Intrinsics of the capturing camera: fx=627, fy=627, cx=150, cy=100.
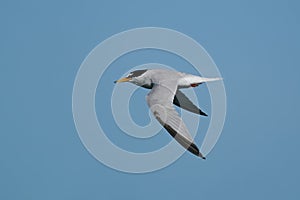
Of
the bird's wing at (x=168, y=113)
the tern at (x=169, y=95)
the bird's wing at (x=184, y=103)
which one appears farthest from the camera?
the bird's wing at (x=184, y=103)

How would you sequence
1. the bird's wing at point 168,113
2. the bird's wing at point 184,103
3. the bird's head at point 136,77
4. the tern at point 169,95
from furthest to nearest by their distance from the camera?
1. the bird's wing at point 184,103
2. the bird's head at point 136,77
3. the tern at point 169,95
4. the bird's wing at point 168,113

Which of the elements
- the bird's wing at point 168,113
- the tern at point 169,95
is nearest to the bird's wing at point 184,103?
the tern at point 169,95

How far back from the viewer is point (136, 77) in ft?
19.9

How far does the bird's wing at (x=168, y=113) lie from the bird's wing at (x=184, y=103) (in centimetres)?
43

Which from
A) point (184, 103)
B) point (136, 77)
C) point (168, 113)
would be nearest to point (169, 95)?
point (168, 113)

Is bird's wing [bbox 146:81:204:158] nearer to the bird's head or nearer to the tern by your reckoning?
the tern

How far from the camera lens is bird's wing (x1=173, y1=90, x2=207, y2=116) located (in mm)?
6293

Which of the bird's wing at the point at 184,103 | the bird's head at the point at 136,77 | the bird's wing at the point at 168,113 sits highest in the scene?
the bird's head at the point at 136,77

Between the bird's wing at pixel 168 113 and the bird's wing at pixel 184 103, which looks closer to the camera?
the bird's wing at pixel 168 113

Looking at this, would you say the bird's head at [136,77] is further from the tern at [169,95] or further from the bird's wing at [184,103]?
the bird's wing at [184,103]

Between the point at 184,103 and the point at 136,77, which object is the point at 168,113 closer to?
the point at 136,77

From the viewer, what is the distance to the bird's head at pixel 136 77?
19.8 ft

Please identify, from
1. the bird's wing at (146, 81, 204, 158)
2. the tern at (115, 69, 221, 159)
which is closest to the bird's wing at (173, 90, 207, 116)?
the tern at (115, 69, 221, 159)

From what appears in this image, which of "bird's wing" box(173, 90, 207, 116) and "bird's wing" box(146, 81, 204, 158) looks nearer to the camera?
"bird's wing" box(146, 81, 204, 158)
